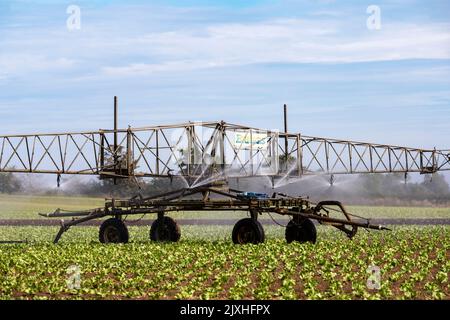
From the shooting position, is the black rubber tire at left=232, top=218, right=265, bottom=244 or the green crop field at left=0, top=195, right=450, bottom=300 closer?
the green crop field at left=0, top=195, right=450, bottom=300

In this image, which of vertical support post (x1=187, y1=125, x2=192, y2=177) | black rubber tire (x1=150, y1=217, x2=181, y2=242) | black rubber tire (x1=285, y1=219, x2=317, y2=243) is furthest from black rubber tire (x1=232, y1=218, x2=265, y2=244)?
vertical support post (x1=187, y1=125, x2=192, y2=177)

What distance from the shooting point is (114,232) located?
3067 centimetres

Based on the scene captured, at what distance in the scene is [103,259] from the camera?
78.2 ft

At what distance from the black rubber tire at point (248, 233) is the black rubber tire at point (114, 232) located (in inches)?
199

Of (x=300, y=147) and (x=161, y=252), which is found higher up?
(x=300, y=147)

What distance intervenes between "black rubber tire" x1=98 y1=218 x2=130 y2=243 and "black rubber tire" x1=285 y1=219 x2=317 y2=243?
6.44m

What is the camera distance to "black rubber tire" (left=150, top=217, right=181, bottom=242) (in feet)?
102

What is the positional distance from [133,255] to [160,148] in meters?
8.37

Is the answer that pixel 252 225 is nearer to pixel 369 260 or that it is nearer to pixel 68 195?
pixel 369 260

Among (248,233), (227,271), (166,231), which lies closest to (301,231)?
(248,233)

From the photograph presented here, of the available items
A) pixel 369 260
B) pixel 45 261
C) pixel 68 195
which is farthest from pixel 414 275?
pixel 68 195

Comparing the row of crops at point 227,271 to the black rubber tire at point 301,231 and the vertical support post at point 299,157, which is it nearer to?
the black rubber tire at point 301,231

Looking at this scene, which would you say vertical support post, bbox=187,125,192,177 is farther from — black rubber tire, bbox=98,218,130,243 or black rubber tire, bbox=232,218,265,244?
black rubber tire, bbox=232,218,265,244

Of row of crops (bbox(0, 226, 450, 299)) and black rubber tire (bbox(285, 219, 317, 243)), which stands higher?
black rubber tire (bbox(285, 219, 317, 243))
